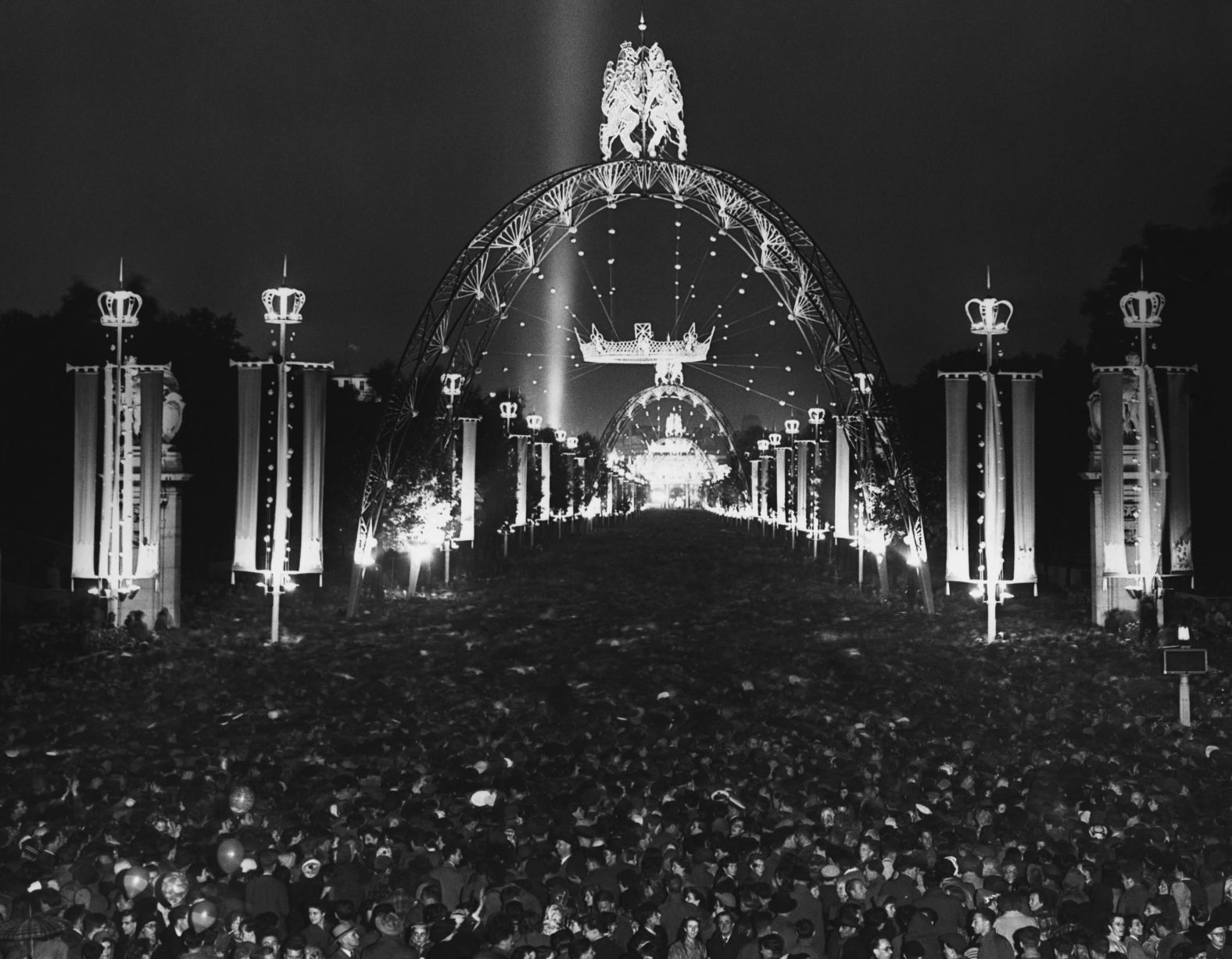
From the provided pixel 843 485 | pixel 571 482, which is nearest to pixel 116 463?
pixel 843 485

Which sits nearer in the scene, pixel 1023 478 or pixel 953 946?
pixel 953 946

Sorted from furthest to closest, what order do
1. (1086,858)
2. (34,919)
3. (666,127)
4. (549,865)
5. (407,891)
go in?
(666,127), (1086,858), (549,865), (407,891), (34,919)

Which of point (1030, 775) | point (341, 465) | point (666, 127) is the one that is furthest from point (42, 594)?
point (1030, 775)

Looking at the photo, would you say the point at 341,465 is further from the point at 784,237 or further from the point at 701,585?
the point at 784,237

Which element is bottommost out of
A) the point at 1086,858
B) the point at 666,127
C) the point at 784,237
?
the point at 1086,858

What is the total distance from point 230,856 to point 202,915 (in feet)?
4.01

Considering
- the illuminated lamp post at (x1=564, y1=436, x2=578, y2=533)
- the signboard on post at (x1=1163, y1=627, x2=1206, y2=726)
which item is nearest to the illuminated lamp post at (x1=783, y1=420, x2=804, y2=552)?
the illuminated lamp post at (x1=564, y1=436, x2=578, y2=533)

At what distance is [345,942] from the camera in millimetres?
6777

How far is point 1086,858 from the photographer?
8.54 m

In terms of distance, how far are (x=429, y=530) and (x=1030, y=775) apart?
2648cm

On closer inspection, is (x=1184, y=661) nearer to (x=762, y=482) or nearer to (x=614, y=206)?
(x=614, y=206)

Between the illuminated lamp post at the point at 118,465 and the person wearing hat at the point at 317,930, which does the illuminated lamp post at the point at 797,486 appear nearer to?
the illuminated lamp post at the point at 118,465

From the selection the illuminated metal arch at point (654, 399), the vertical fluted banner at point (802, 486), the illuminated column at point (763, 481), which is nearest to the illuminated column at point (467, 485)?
the vertical fluted banner at point (802, 486)

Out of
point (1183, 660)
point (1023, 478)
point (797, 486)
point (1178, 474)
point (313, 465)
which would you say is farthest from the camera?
point (797, 486)
